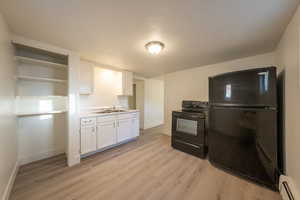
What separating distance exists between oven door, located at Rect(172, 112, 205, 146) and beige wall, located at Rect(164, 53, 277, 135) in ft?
3.06

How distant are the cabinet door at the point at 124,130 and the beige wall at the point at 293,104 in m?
3.00

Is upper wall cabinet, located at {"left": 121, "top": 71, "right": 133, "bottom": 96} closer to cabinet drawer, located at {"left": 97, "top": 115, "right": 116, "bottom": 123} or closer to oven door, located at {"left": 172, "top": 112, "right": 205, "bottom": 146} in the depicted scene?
cabinet drawer, located at {"left": 97, "top": 115, "right": 116, "bottom": 123}

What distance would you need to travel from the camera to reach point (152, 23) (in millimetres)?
1388

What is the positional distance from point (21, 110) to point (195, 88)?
13.2ft

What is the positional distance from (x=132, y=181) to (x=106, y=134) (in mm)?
1355

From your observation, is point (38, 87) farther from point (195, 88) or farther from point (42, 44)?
point (195, 88)

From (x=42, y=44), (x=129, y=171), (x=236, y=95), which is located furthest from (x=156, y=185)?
(x=42, y=44)

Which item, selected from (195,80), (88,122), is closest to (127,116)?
(88,122)

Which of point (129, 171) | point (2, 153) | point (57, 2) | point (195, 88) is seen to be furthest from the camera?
point (195, 88)

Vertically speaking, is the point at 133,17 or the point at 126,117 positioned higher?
the point at 133,17

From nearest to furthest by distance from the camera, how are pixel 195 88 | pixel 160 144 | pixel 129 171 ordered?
pixel 129 171 < pixel 160 144 < pixel 195 88

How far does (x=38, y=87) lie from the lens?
2240 mm

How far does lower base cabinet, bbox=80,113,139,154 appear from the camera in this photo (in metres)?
2.38

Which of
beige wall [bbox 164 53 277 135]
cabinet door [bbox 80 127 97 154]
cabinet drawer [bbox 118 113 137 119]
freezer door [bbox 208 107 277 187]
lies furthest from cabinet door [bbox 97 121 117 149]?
freezer door [bbox 208 107 277 187]
